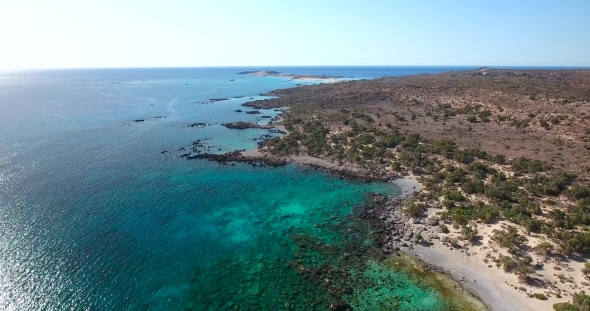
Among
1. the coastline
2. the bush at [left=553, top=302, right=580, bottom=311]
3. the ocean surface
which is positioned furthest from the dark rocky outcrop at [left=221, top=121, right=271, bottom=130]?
the bush at [left=553, top=302, right=580, bottom=311]

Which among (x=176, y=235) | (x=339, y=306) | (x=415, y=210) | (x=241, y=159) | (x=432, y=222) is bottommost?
(x=176, y=235)

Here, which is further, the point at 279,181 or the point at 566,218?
the point at 279,181

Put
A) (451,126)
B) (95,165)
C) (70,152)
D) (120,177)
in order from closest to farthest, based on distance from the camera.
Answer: (120,177) → (95,165) → (70,152) → (451,126)

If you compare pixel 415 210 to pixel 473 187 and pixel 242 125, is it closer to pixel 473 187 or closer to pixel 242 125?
pixel 473 187

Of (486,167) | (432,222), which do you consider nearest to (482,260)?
(432,222)

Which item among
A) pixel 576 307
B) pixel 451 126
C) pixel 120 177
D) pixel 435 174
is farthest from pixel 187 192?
pixel 451 126

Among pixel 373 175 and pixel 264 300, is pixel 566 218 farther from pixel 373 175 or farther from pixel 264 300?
pixel 264 300

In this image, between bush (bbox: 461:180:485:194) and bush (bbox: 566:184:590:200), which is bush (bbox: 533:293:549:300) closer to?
bush (bbox: 461:180:485:194)
